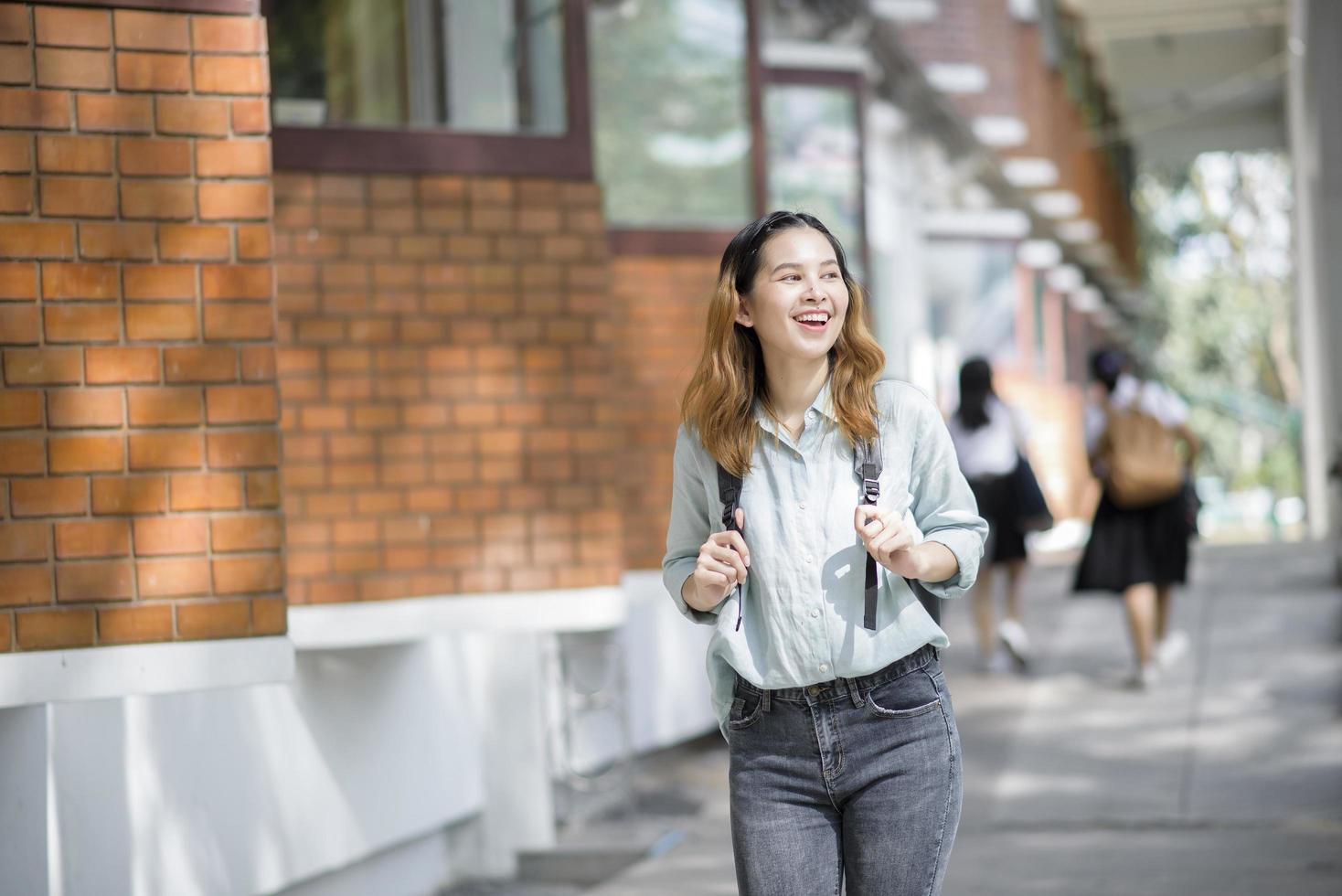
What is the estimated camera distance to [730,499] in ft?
9.95

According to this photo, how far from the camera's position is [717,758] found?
30.9ft

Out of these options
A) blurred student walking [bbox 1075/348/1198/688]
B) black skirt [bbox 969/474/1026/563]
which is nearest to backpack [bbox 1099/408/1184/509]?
blurred student walking [bbox 1075/348/1198/688]

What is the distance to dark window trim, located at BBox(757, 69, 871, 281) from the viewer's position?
11453mm

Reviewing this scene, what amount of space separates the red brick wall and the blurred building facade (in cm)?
2

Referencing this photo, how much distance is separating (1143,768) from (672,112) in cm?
390

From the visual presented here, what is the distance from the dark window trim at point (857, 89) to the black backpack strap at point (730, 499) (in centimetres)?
856

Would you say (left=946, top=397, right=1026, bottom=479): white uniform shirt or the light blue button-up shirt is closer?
the light blue button-up shirt

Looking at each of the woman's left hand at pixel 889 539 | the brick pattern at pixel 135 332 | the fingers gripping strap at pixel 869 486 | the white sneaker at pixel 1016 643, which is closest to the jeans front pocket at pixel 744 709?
the fingers gripping strap at pixel 869 486

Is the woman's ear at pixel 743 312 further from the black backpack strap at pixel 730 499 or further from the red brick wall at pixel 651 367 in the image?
the red brick wall at pixel 651 367

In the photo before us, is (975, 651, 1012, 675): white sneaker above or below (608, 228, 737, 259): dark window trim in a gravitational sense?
below

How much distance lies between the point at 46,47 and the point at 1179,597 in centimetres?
900

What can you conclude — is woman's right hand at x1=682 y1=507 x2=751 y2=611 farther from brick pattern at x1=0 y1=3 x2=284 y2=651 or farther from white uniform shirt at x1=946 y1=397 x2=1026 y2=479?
white uniform shirt at x1=946 y1=397 x2=1026 y2=479

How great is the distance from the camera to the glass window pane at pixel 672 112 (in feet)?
29.3

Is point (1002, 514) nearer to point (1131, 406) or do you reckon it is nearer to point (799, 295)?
point (1131, 406)
